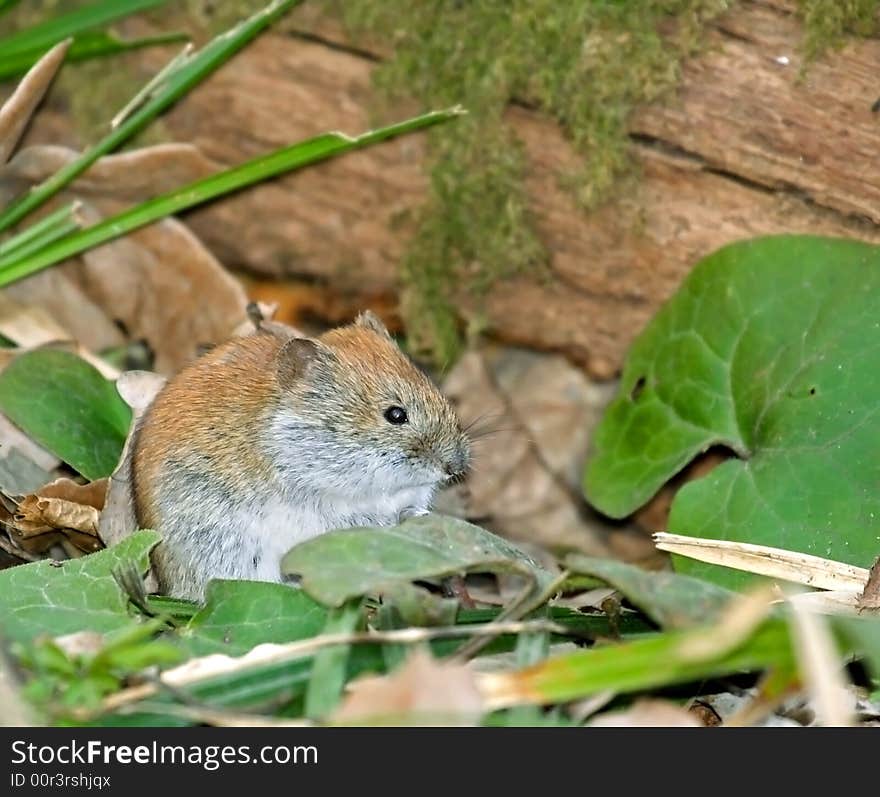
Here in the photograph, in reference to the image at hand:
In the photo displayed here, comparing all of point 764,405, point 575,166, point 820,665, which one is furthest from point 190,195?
point 820,665

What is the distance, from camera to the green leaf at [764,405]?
4422mm

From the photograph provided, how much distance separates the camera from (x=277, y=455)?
4352mm

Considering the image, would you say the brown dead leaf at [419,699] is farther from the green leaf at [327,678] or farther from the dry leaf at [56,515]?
the dry leaf at [56,515]

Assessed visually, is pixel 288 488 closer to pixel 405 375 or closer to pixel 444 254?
pixel 405 375

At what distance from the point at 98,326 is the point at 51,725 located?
10.3 ft

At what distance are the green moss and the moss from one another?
1.05 feet

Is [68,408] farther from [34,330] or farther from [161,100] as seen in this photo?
[161,100]

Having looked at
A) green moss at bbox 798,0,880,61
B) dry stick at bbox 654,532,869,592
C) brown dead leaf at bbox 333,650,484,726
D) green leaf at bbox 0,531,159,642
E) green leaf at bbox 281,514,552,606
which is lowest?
green leaf at bbox 0,531,159,642

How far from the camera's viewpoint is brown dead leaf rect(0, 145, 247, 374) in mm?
5711

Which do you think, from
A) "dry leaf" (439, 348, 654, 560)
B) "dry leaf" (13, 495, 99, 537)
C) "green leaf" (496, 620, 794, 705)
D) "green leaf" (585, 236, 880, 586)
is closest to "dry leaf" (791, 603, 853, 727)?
"green leaf" (496, 620, 794, 705)

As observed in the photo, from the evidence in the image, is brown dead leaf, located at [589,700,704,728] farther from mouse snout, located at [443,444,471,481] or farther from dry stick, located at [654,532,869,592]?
mouse snout, located at [443,444,471,481]

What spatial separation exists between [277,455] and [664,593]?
5.43ft

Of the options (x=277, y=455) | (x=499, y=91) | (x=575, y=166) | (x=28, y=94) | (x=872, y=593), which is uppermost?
(x=499, y=91)

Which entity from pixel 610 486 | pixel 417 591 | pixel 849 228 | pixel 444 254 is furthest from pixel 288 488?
pixel 849 228
